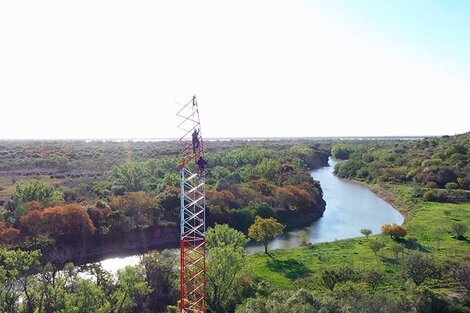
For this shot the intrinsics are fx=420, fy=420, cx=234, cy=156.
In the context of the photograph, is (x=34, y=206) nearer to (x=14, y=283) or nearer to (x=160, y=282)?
(x=14, y=283)

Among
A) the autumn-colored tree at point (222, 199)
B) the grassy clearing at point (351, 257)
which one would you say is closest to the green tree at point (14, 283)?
→ the grassy clearing at point (351, 257)

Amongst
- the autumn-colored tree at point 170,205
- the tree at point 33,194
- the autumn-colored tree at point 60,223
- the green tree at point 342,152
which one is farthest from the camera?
the green tree at point 342,152

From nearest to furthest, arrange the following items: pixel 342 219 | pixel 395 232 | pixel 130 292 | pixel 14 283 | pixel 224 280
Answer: pixel 14 283
pixel 130 292
pixel 224 280
pixel 395 232
pixel 342 219

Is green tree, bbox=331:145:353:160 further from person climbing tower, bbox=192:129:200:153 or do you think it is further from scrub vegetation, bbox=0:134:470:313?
person climbing tower, bbox=192:129:200:153

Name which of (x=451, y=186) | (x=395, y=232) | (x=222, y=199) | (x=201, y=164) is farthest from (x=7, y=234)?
(x=451, y=186)

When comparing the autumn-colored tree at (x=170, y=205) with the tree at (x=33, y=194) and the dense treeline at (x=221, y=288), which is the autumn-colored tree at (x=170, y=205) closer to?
the tree at (x=33, y=194)

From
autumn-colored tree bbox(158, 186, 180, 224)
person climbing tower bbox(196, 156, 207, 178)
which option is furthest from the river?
person climbing tower bbox(196, 156, 207, 178)

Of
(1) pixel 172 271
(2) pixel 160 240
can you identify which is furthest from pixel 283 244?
(1) pixel 172 271
